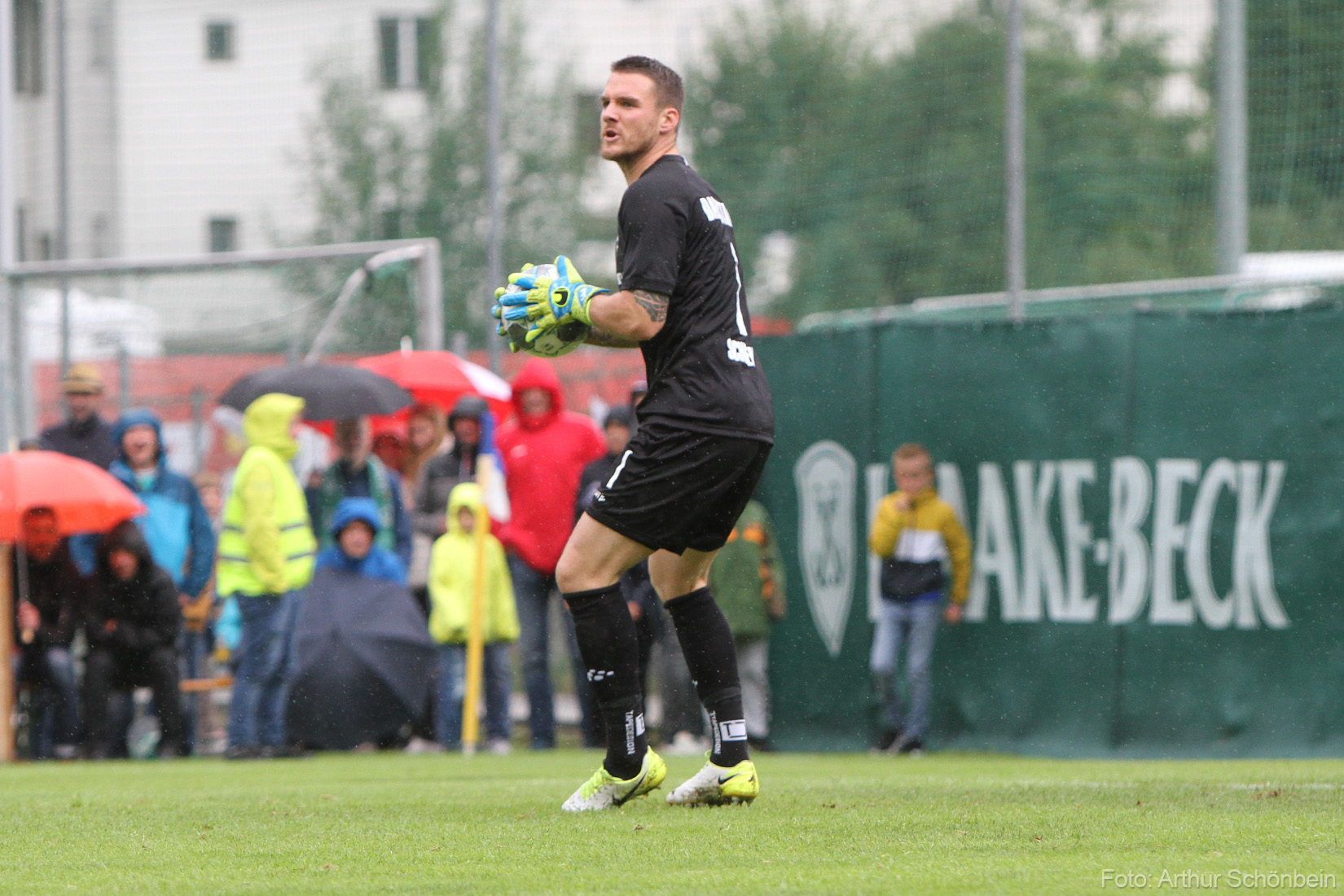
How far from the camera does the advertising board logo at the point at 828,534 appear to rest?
1031 centimetres

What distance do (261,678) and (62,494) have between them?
1463mm

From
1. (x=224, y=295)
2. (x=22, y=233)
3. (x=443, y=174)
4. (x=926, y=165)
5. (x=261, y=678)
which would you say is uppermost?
(x=443, y=174)

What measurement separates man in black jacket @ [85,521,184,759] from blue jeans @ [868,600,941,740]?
13.1 ft

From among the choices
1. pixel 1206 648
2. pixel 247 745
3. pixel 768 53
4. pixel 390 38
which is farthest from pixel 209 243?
pixel 1206 648

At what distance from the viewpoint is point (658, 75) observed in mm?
5293

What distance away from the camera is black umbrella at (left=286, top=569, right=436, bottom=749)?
408 inches

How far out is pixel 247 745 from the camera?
10031 millimetres

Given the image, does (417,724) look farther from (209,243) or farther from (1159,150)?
(209,243)

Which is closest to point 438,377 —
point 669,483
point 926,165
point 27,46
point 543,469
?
point 543,469

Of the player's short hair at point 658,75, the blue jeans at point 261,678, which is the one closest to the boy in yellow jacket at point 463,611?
the blue jeans at point 261,678

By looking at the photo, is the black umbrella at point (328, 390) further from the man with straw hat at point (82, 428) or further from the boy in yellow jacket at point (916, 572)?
the boy in yellow jacket at point (916, 572)

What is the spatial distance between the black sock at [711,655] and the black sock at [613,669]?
222 mm

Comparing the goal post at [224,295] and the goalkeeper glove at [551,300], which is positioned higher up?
the goal post at [224,295]

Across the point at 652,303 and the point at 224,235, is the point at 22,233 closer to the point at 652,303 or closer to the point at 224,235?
the point at 224,235
